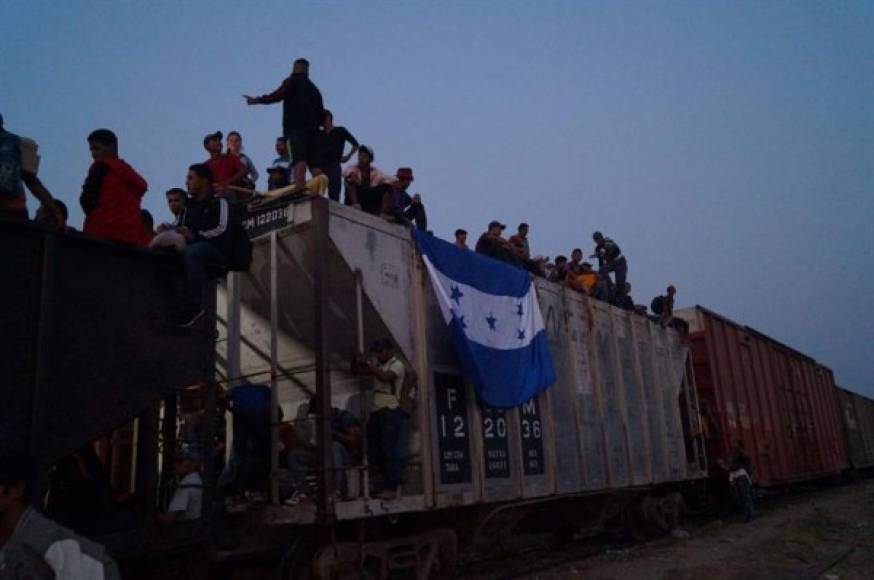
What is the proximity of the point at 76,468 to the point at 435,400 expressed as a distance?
324cm

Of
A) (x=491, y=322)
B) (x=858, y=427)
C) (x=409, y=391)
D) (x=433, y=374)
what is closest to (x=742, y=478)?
(x=491, y=322)

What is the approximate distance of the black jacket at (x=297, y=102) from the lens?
6.95 meters

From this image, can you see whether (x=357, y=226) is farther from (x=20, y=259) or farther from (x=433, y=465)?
(x=20, y=259)

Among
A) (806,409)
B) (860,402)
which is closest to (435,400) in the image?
(806,409)

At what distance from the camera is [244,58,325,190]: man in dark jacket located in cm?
692

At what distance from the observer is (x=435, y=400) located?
639 cm

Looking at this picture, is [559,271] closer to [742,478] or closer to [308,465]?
[742,478]

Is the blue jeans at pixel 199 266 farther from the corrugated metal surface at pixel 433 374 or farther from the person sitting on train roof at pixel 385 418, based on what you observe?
the person sitting on train roof at pixel 385 418

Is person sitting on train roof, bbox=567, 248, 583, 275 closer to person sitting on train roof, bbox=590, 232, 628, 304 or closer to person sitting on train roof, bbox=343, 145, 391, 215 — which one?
person sitting on train roof, bbox=590, 232, 628, 304

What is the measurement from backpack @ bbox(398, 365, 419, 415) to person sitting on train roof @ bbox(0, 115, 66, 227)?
3045mm

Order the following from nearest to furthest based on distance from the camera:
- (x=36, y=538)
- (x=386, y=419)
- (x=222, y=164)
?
(x=36, y=538)
(x=386, y=419)
(x=222, y=164)

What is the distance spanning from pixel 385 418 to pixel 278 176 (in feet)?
10.9

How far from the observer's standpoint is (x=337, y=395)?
21.9ft

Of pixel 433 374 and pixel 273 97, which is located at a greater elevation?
pixel 273 97
